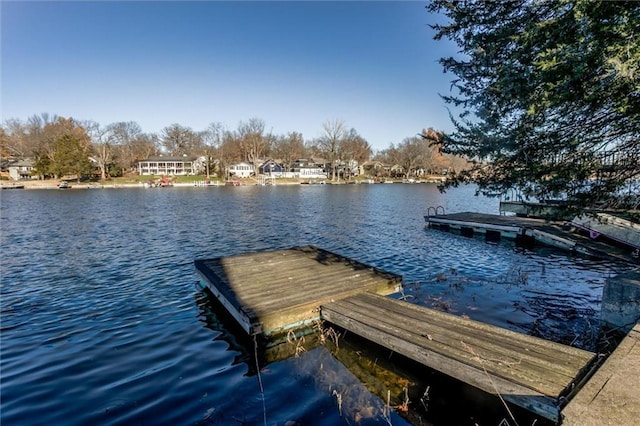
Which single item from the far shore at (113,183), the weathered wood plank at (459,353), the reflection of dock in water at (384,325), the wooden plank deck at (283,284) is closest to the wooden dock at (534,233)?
the wooden plank deck at (283,284)

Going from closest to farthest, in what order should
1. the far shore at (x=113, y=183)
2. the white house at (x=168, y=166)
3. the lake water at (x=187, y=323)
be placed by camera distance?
1. the lake water at (x=187, y=323)
2. the far shore at (x=113, y=183)
3. the white house at (x=168, y=166)

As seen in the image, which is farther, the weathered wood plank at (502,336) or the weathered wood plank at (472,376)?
the weathered wood plank at (502,336)

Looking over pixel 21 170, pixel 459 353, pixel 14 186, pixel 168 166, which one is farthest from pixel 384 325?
pixel 21 170

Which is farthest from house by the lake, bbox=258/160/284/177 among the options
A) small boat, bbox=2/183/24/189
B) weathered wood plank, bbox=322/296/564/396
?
weathered wood plank, bbox=322/296/564/396

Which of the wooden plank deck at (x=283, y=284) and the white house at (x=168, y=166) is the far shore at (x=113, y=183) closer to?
the white house at (x=168, y=166)

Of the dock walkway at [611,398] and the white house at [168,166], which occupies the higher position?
the white house at [168,166]

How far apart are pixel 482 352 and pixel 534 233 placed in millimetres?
17403

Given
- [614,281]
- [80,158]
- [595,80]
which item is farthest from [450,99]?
[80,158]

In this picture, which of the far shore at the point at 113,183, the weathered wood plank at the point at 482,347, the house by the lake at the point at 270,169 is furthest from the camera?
the house by the lake at the point at 270,169

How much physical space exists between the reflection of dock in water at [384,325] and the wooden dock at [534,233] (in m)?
10.1

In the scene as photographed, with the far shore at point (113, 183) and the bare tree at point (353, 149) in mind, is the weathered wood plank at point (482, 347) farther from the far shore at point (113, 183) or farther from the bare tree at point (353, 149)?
the bare tree at point (353, 149)

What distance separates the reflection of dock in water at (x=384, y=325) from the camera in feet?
14.5

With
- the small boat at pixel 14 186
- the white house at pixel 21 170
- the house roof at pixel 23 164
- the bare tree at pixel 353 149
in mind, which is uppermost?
the bare tree at pixel 353 149

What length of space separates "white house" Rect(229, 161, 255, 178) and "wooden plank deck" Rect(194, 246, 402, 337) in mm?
97794
